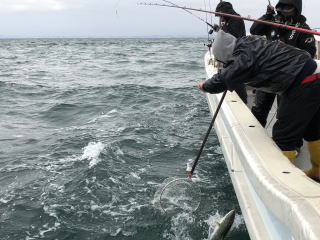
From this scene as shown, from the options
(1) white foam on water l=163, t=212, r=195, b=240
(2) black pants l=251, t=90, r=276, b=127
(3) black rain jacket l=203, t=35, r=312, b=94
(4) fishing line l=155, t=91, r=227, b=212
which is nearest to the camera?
(3) black rain jacket l=203, t=35, r=312, b=94

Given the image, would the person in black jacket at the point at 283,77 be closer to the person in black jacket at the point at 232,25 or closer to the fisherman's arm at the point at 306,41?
the fisherman's arm at the point at 306,41

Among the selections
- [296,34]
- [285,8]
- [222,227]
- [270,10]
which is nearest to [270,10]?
[270,10]

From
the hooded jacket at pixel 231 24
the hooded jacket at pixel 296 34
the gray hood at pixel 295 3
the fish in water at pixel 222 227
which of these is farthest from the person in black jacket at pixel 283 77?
the hooded jacket at pixel 231 24

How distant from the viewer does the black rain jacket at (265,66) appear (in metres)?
3.21

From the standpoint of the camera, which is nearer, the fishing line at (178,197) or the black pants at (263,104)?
the fishing line at (178,197)

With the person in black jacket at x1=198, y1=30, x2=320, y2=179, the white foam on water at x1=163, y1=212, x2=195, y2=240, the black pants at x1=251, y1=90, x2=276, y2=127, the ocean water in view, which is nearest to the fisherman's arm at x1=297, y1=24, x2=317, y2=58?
the black pants at x1=251, y1=90, x2=276, y2=127

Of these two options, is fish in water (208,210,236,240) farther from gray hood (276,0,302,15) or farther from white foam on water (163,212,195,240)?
gray hood (276,0,302,15)

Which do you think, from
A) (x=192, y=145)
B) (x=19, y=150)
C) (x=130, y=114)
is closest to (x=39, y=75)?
(x=130, y=114)

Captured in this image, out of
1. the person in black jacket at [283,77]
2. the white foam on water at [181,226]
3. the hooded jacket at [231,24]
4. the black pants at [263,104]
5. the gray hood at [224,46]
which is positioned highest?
the hooded jacket at [231,24]

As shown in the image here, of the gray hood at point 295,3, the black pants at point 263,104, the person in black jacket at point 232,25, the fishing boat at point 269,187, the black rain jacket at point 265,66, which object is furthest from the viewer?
the person in black jacket at point 232,25

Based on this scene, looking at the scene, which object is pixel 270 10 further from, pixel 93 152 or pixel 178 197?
pixel 93 152

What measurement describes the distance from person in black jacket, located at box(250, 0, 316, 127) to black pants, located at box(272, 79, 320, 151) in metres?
1.13

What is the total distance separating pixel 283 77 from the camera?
3.23 meters

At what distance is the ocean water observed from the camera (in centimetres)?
455
